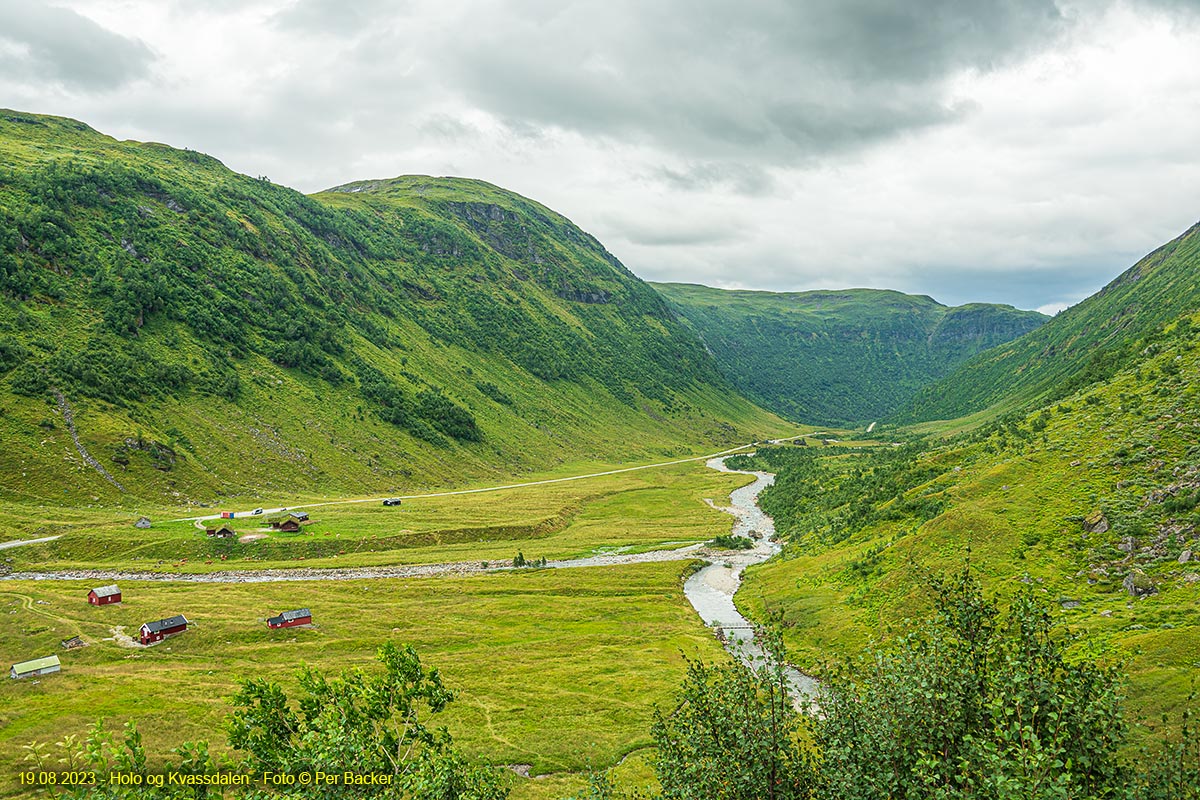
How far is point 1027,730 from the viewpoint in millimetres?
13117

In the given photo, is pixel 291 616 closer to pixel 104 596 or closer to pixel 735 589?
pixel 104 596

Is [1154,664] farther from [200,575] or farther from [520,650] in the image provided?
[200,575]

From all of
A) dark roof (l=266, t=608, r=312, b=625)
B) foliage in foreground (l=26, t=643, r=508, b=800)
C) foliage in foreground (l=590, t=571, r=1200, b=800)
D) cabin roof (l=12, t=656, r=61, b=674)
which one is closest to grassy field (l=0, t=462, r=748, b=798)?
cabin roof (l=12, t=656, r=61, b=674)

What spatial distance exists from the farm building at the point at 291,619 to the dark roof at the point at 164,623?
10.1m

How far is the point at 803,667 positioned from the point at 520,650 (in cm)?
3614

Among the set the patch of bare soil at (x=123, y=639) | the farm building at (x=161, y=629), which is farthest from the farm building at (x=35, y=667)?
the farm building at (x=161, y=629)

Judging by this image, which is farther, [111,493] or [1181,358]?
[111,493]

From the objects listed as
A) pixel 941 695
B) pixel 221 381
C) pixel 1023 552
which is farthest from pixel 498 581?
pixel 221 381

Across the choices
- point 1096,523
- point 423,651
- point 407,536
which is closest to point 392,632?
point 423,651

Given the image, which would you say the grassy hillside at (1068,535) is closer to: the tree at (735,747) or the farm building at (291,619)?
the tree at (735,747)

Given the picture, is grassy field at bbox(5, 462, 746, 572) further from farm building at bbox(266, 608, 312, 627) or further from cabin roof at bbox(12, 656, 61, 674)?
cabin roof at bbox(12, 656, 61, 674)

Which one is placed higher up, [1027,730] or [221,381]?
[221,381]

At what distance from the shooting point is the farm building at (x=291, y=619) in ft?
267

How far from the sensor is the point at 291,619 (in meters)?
82.4
